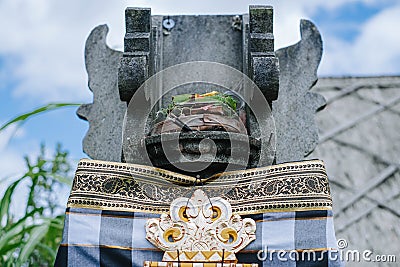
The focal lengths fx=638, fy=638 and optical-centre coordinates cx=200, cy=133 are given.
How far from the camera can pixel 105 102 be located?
158 centimetres

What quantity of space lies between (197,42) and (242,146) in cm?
51

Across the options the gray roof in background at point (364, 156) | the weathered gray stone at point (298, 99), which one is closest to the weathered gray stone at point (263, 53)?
the weathered gray stone at point (298, 99)

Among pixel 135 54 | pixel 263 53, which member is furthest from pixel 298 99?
pixel 135 54

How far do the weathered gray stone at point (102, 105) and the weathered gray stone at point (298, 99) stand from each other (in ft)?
1.27

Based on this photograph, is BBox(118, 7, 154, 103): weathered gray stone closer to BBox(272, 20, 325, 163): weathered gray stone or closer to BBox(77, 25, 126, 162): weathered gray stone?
BBox(77, 25, 126, 162): weathered gray stone

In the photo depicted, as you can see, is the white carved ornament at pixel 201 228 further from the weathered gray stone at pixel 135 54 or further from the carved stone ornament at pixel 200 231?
the weathered gray stone at pixel 135 54

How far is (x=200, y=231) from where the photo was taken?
3.57 ft

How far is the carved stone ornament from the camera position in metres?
1.07

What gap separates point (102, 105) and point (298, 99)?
0.48 m

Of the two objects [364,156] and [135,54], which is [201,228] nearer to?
[135,54]

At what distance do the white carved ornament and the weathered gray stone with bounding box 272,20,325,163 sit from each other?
1.30 feet

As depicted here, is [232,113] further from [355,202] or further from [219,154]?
[355,202]

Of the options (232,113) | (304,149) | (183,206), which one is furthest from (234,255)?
(304,149)

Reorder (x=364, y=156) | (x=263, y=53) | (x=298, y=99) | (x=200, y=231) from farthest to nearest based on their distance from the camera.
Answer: (x=364, y=156)
(x=298, y=99)
(x=263, y=53)
(x=200, y=231)
